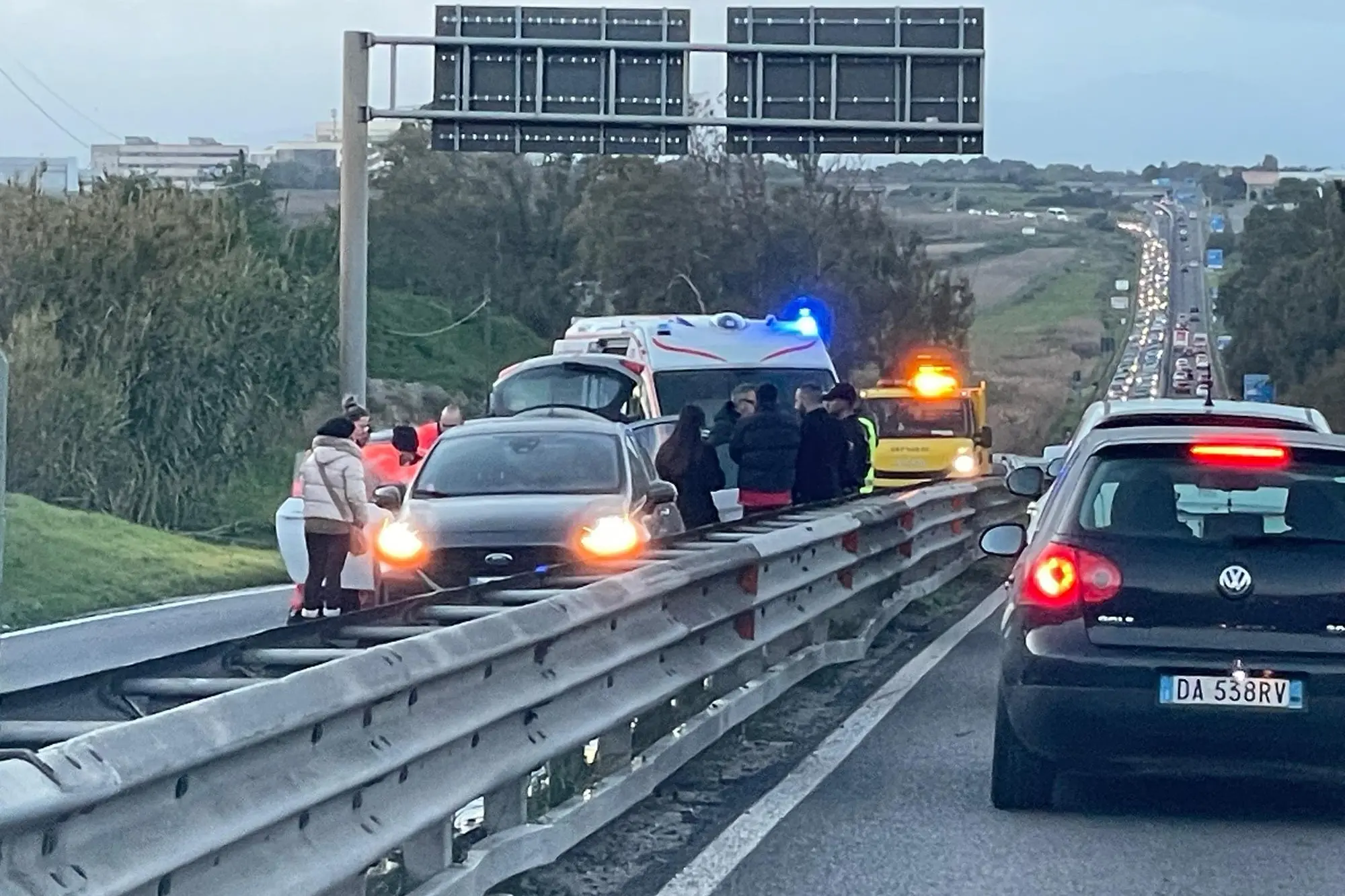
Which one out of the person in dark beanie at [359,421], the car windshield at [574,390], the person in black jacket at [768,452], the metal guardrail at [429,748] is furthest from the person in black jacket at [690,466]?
the metal guardrail at [429,748]

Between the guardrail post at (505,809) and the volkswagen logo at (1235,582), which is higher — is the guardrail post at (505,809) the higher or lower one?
the lower one

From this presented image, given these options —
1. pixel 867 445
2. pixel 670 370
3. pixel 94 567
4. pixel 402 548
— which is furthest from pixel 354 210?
pixel 402 548

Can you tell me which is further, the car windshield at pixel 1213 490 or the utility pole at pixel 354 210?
the utility pole at pixel 354 210

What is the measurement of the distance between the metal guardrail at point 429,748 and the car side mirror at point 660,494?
3056 millimetres

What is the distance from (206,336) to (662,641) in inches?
971

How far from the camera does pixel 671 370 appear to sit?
23844 mm

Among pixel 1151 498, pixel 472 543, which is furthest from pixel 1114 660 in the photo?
pixel 472 543

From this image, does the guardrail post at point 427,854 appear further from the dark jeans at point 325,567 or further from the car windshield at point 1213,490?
the dark jeans at point 325,567

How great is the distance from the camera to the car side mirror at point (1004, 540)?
10.3 metres

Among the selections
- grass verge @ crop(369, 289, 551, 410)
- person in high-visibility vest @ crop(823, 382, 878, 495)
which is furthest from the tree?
grass verge @ crop(369, 289, 551, 410)

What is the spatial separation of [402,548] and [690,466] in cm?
430

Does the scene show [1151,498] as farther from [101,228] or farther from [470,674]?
[101,228]

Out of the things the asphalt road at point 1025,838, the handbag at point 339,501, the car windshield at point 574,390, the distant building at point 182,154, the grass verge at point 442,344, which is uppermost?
the distant building at point 182,154

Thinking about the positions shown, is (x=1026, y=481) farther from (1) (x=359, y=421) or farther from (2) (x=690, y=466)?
(1) (x=359, y=421)
